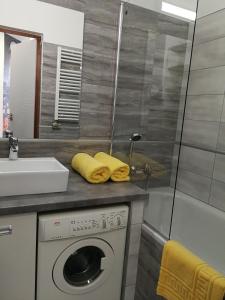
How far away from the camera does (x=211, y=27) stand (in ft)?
6.92

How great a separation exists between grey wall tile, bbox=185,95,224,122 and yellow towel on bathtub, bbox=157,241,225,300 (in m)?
1.17

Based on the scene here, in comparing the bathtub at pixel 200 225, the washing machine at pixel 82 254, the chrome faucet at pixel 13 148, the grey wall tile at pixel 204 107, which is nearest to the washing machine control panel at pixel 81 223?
the washing machine at pixel 82 254

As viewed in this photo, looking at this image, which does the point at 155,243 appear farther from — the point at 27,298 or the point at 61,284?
the point at 27,298

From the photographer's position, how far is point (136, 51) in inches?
82.0

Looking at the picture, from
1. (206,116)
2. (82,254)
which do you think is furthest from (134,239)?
(206,116)

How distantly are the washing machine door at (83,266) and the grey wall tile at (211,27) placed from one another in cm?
180

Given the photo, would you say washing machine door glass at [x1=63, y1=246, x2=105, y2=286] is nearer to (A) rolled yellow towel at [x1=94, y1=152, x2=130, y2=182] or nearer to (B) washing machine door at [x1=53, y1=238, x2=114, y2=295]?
(B) washing machine door at [x1=53, y1=238, x2=114, y2=295]

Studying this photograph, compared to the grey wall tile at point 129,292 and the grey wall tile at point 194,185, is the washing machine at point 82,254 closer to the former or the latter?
the grey wall tile at point 129,292

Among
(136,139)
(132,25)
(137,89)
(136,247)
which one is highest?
(132,25)

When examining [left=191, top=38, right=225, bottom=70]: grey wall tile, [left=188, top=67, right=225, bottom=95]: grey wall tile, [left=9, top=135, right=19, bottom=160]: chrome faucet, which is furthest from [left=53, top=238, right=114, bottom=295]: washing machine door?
[left=191, top=38, right=225, bottom=70]: grey wall tile

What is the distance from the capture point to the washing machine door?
1554 millimetres

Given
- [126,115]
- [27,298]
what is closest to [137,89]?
[126,115]

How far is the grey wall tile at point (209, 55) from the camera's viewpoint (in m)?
2.05

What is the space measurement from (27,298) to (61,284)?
20cm
